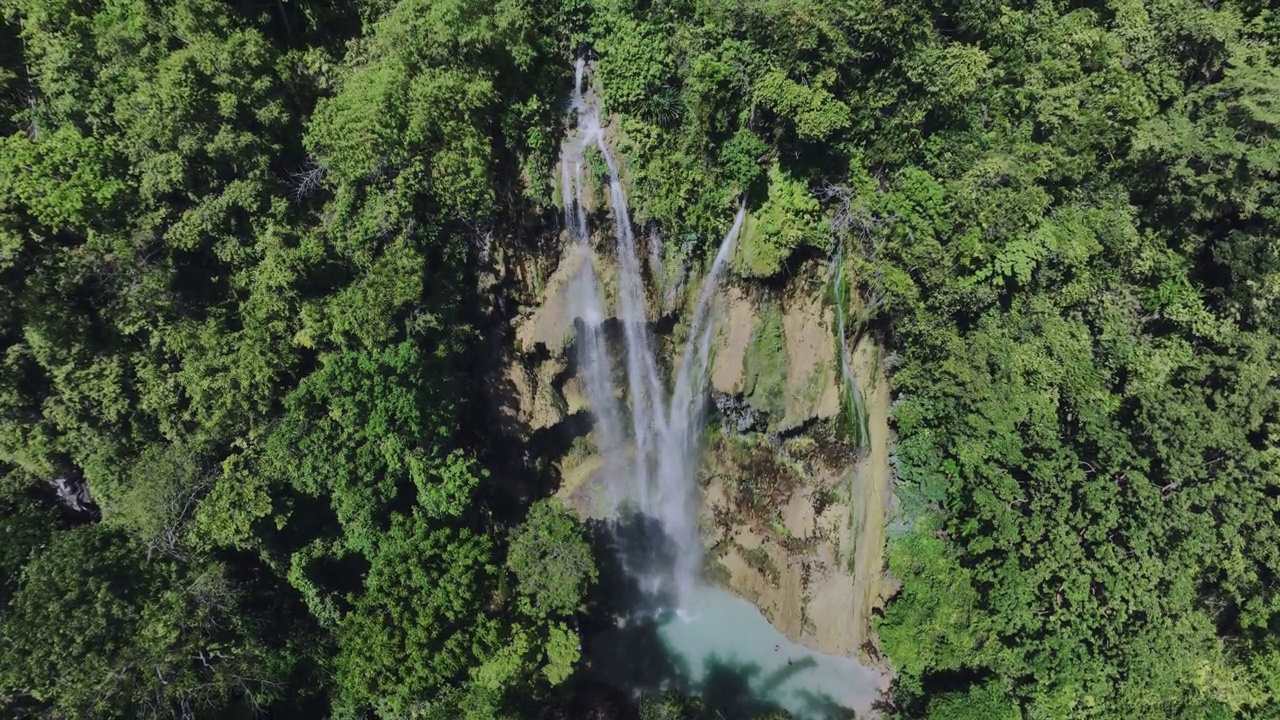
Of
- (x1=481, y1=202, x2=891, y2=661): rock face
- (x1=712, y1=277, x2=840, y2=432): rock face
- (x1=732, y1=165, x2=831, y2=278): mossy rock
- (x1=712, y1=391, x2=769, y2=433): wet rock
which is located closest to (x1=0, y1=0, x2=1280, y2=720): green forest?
(x1=732, y1=165, x2=831, y2=278): mossy rock

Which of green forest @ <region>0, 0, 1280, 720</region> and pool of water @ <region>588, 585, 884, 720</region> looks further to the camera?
pool of water @ <region>588, 585, 884, 720</region>

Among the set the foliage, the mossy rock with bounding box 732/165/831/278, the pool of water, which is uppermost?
the mossy rock with bounding box 732/165/831/278

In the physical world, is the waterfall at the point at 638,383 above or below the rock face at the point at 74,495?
above

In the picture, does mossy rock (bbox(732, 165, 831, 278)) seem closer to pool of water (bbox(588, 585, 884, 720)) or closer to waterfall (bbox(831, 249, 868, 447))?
waterfall (bbox(831, 249, 868, 447))

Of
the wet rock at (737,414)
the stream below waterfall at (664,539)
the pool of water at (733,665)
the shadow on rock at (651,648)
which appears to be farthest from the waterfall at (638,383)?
the pool of water at (733,665)

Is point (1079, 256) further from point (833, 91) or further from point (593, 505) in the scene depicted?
point (593, 505)

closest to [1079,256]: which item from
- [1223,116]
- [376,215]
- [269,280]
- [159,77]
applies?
[1223,116]

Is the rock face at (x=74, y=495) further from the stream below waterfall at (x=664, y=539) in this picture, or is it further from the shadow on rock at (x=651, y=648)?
the shadow on rock at (x=651, y=648)
